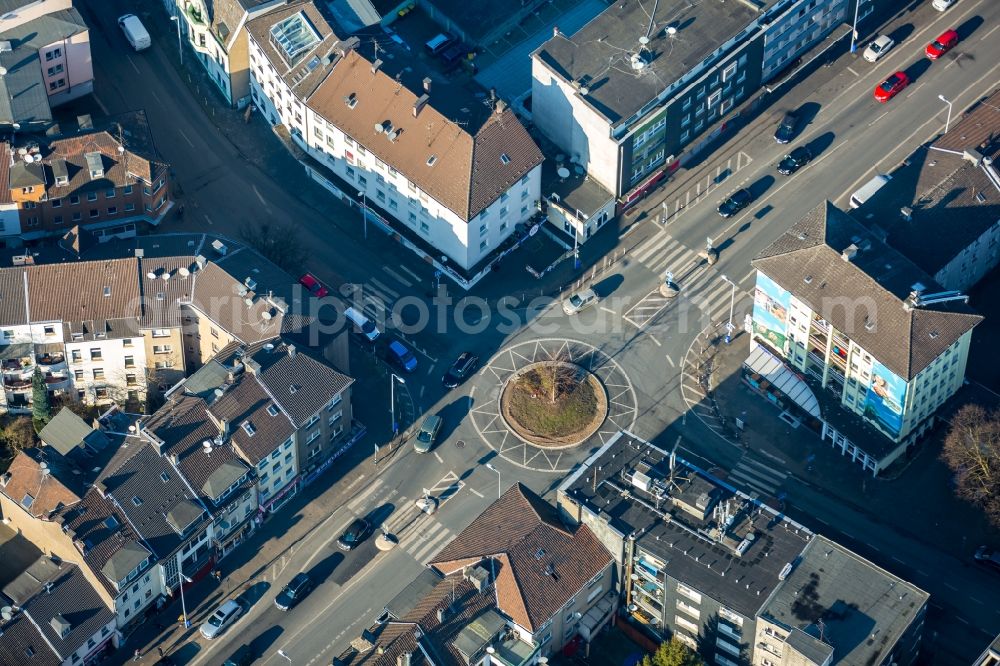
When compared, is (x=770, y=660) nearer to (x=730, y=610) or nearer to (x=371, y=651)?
(x=730, y=610)

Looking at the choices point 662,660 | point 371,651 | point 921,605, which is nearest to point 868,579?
point 921,605

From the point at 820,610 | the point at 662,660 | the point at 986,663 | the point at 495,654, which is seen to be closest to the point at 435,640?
the point at 495,654

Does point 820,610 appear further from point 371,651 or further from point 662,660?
point 371,651

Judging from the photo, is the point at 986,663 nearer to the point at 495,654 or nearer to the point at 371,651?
the point at 495,654

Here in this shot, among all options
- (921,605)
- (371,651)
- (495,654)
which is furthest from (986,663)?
(371,651)
